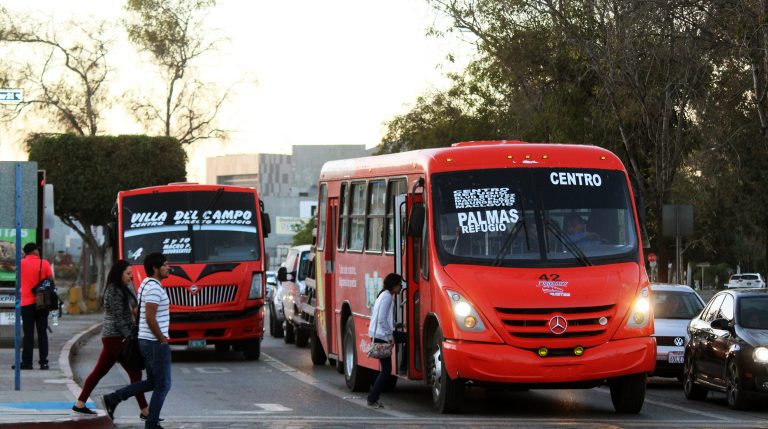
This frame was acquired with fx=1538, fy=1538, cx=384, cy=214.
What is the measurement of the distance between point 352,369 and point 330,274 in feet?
→ 7.08

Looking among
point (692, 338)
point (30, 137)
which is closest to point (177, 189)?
point (692, 338)

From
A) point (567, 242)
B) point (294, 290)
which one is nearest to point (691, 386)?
point (567, 242)

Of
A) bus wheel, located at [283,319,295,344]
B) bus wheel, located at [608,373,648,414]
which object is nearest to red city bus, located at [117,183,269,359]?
bus wheel, located at [283,319,295,344]

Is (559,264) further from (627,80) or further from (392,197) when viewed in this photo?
(627,80)

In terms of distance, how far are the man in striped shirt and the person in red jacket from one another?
28.3 ft

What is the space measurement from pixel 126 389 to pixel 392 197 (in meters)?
4.82

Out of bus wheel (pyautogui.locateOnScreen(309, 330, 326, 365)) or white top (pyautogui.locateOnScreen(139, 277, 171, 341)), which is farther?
bus wheel (pyautogui.locateOnScreen(309, 330, 326, 365))

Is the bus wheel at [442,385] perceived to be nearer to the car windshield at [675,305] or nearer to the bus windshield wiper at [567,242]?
the bus windshield wiper at [567,242]

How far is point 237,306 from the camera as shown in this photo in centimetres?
2653

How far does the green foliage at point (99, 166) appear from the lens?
56.6 meters

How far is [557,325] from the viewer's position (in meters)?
15.4

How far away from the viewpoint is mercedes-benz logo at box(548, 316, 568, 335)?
15391 millimetres

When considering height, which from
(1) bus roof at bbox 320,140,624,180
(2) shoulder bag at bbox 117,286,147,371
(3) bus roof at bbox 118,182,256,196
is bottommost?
(2) shoulder bag at bbox 117,286,147,371

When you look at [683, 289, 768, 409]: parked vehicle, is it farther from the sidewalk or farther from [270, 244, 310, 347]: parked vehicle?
[270, 244, 310, 347]: parked vehicle
